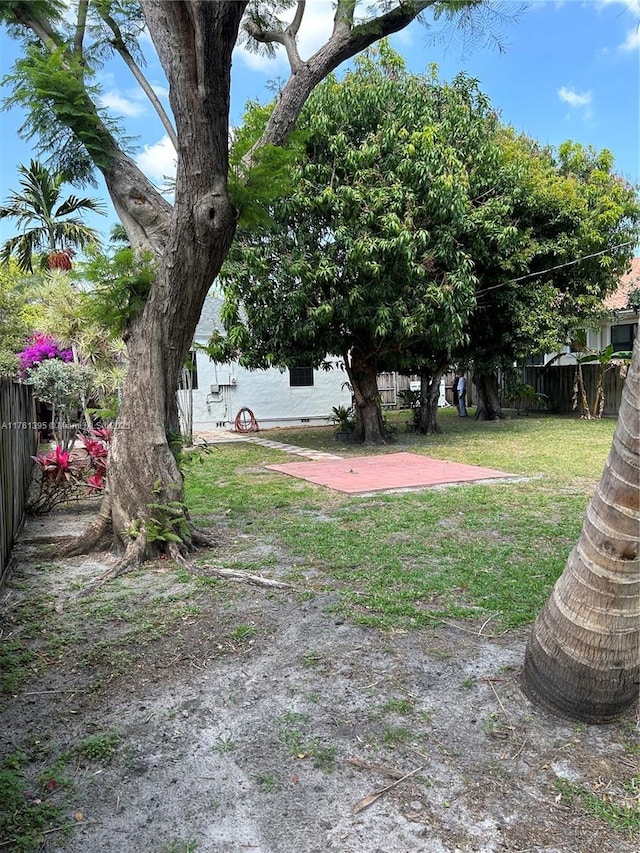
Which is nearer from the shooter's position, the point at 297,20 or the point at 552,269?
the point at 297,20

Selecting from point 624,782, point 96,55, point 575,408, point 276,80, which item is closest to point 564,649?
point 624,782

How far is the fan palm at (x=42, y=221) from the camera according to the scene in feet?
75.6

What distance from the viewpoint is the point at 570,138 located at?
17.3 metres

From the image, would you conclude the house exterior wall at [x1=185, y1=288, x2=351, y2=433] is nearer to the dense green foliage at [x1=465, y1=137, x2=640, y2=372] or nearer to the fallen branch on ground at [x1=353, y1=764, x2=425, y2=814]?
the dense green foliage at [x1=465, y1=137, x2=640, y2=372]

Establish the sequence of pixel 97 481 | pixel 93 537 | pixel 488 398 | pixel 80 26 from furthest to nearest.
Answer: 1. pixel 488 398
2. pixel 97 481
3. pixel 80 26
4. pixel 93 537

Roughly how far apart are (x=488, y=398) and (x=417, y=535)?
1328 cm

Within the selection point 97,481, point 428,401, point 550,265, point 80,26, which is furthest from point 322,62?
point 550,265

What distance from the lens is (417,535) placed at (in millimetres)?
5559

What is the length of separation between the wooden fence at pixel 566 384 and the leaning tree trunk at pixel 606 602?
1699cm

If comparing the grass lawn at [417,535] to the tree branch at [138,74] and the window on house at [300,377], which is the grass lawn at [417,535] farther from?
the window on house at [300,377]

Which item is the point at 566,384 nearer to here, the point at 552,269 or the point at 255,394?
the point at 552,269

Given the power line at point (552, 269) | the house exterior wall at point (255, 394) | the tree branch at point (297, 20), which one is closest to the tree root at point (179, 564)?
the tree branch at point (297, 20)

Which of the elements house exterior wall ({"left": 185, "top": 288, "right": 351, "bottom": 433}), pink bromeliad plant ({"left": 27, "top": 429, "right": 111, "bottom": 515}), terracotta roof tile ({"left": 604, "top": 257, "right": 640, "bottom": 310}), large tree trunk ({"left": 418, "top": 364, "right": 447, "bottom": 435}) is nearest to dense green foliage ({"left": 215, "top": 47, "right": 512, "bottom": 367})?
large tree trunk ({"left": 418, "top": 364, "right": 447, "bottom": 435})

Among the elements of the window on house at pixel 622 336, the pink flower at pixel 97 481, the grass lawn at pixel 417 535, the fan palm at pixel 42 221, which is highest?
the fan palm at pixel 42 221
